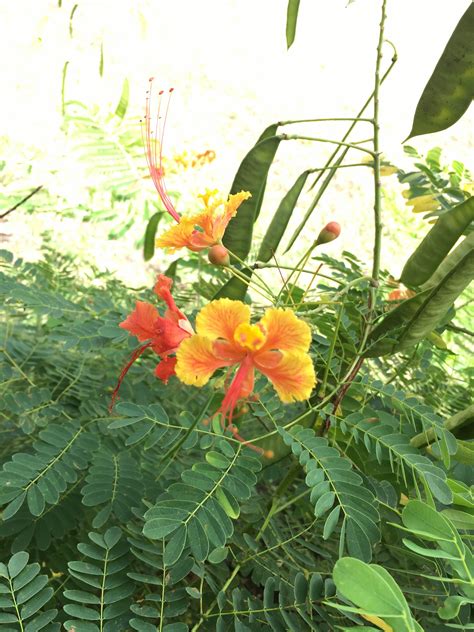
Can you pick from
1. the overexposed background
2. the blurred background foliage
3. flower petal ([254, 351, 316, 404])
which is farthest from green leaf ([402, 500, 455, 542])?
the overexposed background

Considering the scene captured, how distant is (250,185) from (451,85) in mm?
208

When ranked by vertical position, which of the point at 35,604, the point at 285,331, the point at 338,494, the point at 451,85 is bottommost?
the point at 35,604

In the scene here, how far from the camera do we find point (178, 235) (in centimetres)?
65

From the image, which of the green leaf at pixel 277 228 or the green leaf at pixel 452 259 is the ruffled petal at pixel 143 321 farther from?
the green leaf at pixel 452 259

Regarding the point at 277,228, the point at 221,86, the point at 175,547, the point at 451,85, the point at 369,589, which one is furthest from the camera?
the point at 221,86

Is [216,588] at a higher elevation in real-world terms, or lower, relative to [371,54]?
lower

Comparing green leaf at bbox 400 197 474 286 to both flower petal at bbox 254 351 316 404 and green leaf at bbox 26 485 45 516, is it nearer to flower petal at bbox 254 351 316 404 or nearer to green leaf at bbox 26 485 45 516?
flower petal at bbox 254 351 316 404

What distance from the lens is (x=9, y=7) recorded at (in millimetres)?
3443

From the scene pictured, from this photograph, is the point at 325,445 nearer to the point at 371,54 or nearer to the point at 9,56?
the point at 9,56

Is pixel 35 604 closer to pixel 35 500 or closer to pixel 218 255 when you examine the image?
pixel 35 500

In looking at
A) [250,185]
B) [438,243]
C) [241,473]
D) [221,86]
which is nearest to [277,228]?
[250,185]

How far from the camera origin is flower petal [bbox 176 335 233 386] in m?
0.55

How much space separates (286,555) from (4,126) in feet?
8.33

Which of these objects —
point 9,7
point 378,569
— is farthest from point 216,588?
point 9,7
